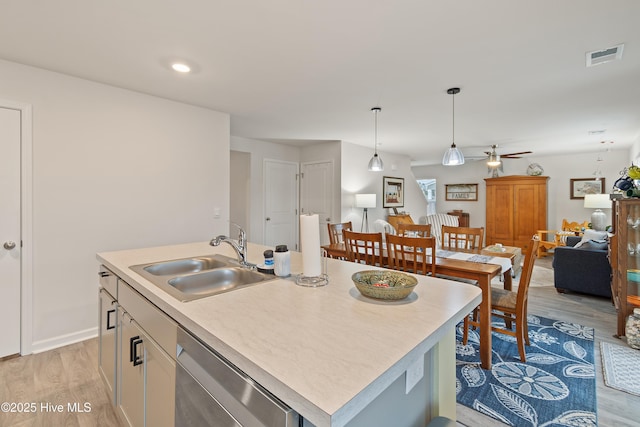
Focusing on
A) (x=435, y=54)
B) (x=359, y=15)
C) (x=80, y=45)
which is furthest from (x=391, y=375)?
(x=80, y=45)

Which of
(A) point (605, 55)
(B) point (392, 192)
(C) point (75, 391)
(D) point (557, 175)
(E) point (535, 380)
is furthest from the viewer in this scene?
(D) point (557, 175)

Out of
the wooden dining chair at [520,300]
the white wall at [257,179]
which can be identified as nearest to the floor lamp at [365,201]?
the white wall at [257,179]

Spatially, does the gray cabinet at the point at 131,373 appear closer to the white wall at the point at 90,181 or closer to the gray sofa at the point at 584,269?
the white wall at the point at 90,181

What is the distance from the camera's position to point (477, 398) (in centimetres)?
196

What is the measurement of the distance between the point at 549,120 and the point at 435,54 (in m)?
2.84

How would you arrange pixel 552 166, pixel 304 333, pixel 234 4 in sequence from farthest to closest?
pixel 552 166
pixel 234 4
pixel 304 333

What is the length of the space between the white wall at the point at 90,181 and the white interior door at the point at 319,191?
2700 mm

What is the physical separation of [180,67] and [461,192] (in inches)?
303

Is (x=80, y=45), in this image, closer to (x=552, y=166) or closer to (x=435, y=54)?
(x=435, y=54)

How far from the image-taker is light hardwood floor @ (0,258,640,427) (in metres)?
1.77

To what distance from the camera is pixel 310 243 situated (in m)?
1.36

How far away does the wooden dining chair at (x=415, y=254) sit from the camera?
2383 mm

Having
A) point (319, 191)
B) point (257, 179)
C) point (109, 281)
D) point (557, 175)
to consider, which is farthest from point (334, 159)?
point (557, 175)

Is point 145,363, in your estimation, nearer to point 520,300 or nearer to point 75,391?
point 75,391
